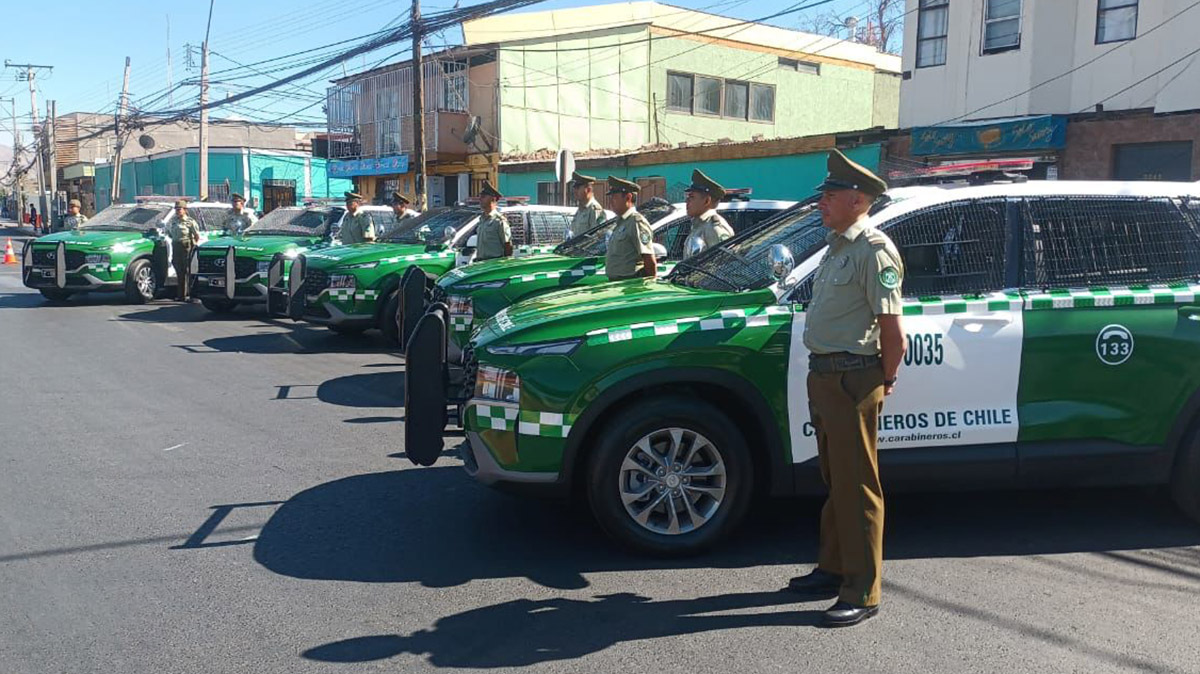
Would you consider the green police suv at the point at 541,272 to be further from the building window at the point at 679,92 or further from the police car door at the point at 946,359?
the building window at the point at 679,92

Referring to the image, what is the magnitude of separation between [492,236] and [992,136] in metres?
9.90

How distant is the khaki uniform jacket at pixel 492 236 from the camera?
406 inches

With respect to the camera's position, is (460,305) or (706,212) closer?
(706,212)

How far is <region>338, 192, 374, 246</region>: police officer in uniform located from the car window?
9.85m

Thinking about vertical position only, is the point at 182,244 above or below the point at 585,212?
below

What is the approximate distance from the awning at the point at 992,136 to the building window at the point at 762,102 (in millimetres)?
16019

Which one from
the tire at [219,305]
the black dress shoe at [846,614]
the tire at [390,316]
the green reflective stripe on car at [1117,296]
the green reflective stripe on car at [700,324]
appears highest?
the green reflective stripe on car at [1117,296]

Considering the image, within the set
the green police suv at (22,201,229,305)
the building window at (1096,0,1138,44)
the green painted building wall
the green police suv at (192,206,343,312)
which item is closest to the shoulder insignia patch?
the green police suv at (192,206,343,312)

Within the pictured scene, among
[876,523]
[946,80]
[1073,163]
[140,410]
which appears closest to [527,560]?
[876,523]

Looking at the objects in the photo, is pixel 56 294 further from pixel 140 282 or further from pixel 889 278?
pixel 889 278

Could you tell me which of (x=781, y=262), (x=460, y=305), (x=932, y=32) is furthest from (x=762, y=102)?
(x=781, y=262)

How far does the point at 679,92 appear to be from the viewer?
3159 centimetres

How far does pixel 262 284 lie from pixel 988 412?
11101 mm

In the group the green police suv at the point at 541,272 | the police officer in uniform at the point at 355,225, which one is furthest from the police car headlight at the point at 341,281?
the green police suv at the point at 541,272
